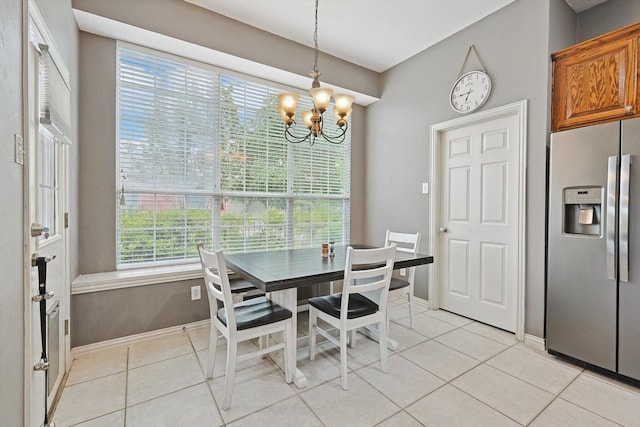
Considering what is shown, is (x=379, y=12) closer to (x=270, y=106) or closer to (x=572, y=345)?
(x=270, y=106)

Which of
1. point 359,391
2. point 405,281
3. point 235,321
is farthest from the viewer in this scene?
point 405,281

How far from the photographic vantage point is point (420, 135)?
11.3 feet

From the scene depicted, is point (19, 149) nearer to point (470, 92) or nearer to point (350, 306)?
point (350, 306)

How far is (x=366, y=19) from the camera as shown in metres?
2.87

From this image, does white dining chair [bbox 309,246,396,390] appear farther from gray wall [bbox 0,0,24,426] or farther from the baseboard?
gray wall [bbox 0,0,24,426]

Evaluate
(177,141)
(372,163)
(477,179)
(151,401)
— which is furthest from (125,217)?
(477,179)

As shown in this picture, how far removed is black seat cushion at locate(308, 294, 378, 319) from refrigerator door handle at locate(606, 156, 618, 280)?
1608 millimetres

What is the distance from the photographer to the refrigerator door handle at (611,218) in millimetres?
1962

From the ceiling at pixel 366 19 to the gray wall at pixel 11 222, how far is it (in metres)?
1.95

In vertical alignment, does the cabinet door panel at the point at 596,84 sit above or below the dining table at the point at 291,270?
above

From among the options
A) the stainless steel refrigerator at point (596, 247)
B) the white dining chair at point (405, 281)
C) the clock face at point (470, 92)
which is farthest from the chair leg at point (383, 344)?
the clock face at point (470, 92)

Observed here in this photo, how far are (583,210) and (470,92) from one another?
1496mm

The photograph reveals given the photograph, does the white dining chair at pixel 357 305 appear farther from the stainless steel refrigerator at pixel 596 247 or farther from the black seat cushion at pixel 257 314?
the stainless steel refrigerator at pixel 596 247

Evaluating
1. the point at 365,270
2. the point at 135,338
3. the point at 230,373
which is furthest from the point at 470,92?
the point at 135,338
